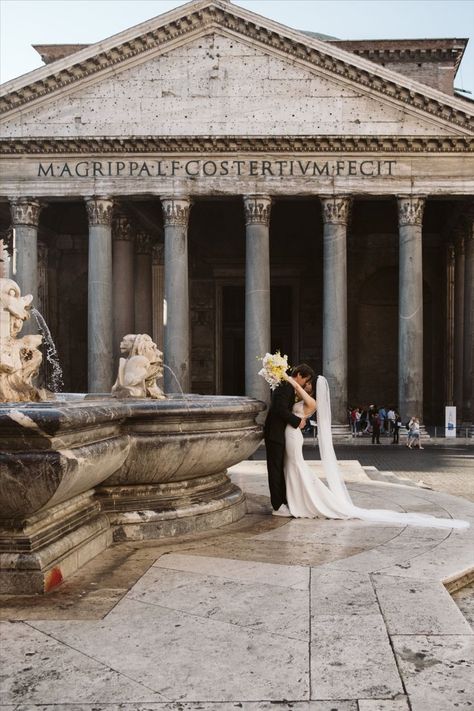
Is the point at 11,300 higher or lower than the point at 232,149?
lower

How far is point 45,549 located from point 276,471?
9.53 feet

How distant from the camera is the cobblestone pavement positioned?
1398cm

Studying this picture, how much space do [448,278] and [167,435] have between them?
2899cm

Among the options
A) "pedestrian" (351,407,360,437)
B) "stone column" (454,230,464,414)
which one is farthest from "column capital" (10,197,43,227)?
"stone column" (454,230,464,414)

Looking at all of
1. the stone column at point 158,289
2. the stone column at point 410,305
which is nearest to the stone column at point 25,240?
the stone column at point 158,289

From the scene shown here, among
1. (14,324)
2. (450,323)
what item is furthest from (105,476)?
(450,323)

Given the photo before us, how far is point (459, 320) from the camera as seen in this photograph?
1180 inches

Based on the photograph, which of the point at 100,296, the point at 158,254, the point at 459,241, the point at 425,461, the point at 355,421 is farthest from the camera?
the point at 158,254

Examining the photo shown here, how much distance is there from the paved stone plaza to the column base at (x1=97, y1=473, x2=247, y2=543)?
0.13 m

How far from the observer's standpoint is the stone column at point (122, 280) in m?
27.8

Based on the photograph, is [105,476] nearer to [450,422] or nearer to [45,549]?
[45,549]

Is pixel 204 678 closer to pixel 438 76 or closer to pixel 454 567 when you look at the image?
pixel 454 567

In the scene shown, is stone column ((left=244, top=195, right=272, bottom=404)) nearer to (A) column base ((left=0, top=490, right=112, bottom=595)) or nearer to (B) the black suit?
(B) the black suit

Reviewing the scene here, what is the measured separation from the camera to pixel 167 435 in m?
5.92
